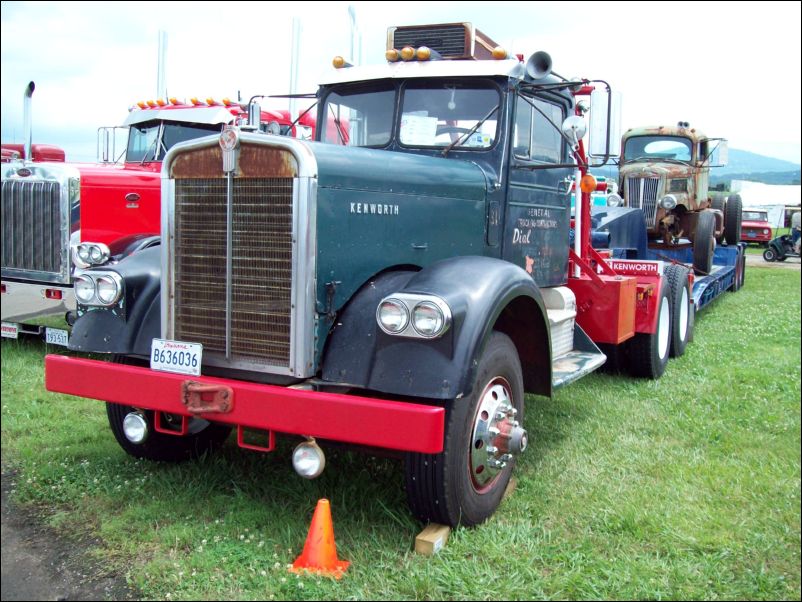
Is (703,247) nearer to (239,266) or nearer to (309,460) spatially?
(239,266)

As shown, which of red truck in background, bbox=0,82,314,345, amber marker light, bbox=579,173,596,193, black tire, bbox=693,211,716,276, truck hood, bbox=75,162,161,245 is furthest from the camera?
black tire, bbox=693,211,716,276

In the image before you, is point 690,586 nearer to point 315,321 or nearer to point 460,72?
point 315,321

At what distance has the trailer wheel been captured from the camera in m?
4.59

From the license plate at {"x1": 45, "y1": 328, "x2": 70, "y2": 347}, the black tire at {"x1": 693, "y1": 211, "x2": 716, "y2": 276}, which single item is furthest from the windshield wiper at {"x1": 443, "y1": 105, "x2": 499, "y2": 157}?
the black tire at {"x1": 693, "y1": 211, "x2": 716, "y2": 276}

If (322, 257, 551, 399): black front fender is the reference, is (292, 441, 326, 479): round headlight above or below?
below

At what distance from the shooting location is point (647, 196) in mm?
14266

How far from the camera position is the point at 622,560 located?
3.50 m

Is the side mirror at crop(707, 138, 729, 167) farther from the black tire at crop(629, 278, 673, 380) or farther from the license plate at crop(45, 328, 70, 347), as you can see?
the license plate at crop(45, 328, 70, 347)

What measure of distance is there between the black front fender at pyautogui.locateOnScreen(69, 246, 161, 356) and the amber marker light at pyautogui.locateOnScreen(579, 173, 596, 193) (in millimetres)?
2956

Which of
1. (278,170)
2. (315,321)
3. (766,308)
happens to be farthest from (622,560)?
(766,308)

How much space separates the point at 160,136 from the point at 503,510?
23.0ft

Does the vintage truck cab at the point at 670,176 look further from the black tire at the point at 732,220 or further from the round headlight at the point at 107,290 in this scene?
the round headlight at the point at 107,290

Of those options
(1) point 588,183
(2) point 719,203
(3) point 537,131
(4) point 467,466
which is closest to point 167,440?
(4) point 467,466

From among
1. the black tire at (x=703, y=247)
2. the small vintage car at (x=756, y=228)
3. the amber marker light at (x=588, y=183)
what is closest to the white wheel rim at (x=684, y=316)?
the amber marker light at (x=588, y=183)
